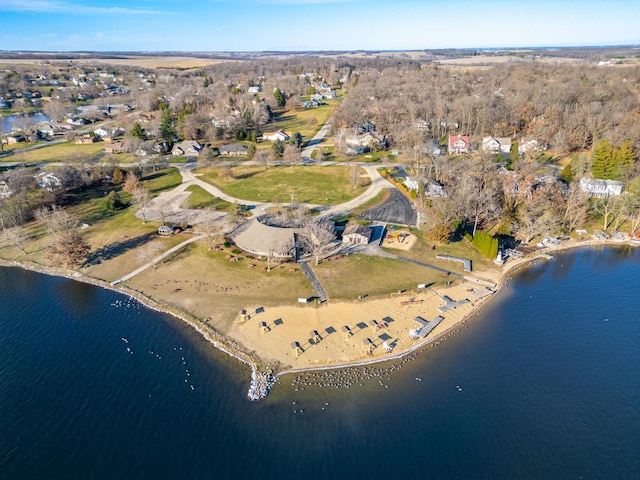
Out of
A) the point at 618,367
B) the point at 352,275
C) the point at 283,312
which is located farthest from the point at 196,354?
the point at 618,367

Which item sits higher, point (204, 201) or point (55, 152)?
point (55, 152)

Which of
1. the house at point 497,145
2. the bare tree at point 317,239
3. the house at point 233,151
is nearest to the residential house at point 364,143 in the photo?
the house at point 497,145

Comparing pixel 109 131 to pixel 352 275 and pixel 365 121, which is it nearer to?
pixel 365 121

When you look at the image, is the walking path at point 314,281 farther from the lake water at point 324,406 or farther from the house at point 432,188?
the house at point 432,188

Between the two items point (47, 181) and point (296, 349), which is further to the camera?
point (47, 181)

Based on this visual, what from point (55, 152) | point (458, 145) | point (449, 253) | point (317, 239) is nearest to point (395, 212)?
point (449, 253)

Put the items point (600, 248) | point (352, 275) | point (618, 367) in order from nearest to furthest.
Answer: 1. point (618, 367)
2. point (352, 275)
3. point (600, 248)

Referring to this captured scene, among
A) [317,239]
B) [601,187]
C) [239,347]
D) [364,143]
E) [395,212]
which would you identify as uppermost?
[364,143]

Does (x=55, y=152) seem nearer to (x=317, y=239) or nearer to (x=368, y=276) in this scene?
(x=317, y=239)
